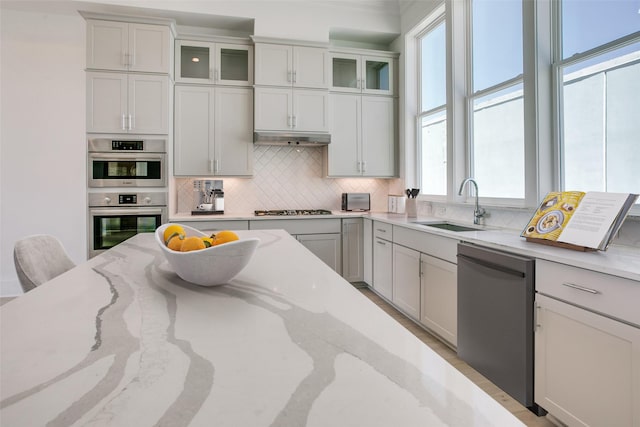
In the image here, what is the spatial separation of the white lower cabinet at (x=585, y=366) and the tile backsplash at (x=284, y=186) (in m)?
2.95

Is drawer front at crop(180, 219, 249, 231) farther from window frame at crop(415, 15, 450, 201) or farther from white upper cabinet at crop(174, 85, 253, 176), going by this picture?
window frame at crop(415, 15, 450, 201)

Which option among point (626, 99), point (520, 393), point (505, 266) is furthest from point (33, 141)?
point (626, 99)

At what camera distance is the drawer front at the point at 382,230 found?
3.34 m

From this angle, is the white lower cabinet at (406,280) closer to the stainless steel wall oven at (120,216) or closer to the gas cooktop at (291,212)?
the gas cooktop at (291,212)

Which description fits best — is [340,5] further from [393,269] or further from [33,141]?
[33,141]

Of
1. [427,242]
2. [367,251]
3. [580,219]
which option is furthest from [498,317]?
[367,251]

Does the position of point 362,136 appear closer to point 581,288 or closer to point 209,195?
point 209,195

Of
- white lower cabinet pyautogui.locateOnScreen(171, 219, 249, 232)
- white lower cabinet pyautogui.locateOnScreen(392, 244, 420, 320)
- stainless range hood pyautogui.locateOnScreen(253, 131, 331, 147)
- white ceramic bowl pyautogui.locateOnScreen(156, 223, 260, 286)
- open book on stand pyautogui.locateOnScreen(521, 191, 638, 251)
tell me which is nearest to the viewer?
white ceramic bowl pyautogui.locateOnScreen(156, 223, 260, 286)

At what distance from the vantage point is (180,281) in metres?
1.01

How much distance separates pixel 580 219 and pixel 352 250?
2415mm

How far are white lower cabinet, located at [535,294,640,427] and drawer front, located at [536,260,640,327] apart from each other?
0.03 m

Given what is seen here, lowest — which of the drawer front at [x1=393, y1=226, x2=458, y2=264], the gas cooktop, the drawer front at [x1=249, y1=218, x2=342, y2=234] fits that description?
the drawer front at [x1=393, y1=226, x2=458, y2=264]

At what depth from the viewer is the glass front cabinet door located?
12.1ft

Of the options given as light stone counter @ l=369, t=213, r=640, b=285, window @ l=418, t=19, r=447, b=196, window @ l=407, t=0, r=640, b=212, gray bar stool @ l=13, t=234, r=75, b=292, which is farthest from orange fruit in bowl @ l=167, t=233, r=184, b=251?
window @ l=418, t=19, r=447, b=196
